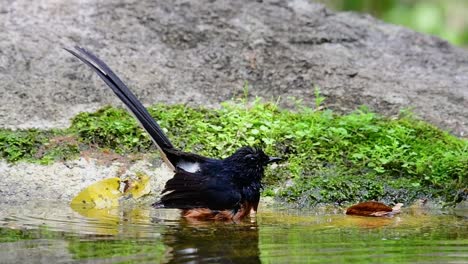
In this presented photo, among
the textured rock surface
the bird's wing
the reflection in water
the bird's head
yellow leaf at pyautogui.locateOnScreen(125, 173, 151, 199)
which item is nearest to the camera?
the reflection in water

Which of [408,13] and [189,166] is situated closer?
[189,166]

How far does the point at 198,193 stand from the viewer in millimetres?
5426

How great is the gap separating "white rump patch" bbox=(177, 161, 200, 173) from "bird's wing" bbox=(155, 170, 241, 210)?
0.13 meters

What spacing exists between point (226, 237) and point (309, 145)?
2.10 metres

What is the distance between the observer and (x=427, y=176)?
611 centimetres

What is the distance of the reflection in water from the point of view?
3754 millimetres

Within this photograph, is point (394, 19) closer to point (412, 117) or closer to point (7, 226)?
point (412, 117)

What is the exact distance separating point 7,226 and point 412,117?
3.84 m

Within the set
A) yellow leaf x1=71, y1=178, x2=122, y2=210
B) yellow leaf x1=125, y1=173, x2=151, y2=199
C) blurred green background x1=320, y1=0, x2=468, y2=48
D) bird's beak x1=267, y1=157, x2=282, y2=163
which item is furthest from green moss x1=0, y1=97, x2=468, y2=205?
blurred green background x1=320, y1=0, x2=468, y2=48

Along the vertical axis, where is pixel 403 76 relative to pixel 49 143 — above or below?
above

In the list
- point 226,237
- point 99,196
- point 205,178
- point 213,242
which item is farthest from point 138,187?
point 213,242

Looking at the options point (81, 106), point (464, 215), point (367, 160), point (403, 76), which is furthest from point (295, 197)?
point (403, 76)

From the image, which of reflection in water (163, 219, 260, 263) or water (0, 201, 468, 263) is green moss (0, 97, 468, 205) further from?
reflection in water (163, 219, 260, 263)

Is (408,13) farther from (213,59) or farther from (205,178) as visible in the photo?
(205,178)
